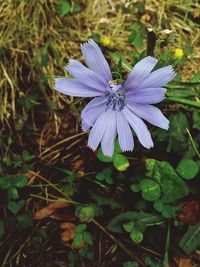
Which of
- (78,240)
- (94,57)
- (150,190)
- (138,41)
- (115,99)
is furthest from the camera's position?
(138,41)

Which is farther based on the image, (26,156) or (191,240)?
(26,156)

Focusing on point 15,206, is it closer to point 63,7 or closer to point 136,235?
point 136,235

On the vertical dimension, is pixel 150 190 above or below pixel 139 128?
below

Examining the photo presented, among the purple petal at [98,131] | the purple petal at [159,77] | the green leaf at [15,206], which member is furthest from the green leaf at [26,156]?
the purple petal at [159,77]

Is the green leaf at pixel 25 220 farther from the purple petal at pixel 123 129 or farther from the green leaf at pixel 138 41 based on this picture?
the green leaf at pixel 138 41

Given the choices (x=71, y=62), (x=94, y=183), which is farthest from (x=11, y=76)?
(x=71, y=62)

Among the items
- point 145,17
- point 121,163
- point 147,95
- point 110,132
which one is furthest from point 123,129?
point 145,17
